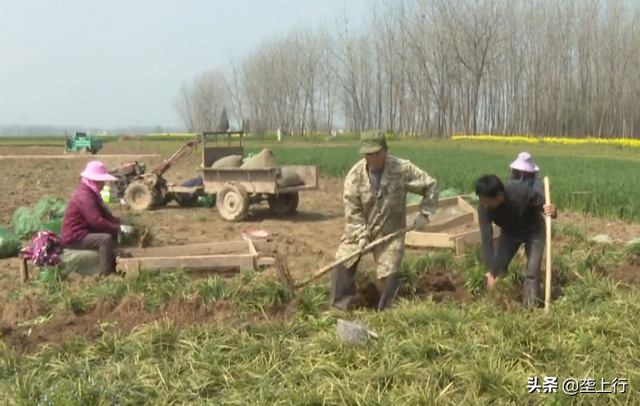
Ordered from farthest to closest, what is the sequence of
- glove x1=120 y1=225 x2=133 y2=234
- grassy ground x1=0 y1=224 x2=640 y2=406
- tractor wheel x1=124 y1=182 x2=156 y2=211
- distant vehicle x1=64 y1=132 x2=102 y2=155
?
1. distant vehicle x1=64 y1=132 x2=102 y2=155
2. tractor wheel x1=124 y1=182 x2=156 y2=211
3. glove x1=120 y1=225 x2=133 y2=234
4. grassy ground x1=0 y1=224 x2=640 y2=406

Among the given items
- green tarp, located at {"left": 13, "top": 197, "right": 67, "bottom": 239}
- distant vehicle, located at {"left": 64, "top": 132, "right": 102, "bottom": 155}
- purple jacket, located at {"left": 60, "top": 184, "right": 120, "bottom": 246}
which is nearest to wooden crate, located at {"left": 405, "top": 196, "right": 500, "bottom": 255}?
purple jacket, located at {"left": 60, "top": 184, "right": 120, "bottom": 246}

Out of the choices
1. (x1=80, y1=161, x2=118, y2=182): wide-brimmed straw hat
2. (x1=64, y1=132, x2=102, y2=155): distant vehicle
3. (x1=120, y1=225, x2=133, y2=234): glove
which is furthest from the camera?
(x1=64, y1=132, x2=102, y2=155): distant vehicle

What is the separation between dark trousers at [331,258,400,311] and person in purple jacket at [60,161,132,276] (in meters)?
2.68

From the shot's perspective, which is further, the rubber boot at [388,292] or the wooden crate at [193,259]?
the wooden crate at [193,259]

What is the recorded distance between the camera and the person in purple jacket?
7.93 metres

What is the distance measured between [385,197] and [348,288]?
864 mm

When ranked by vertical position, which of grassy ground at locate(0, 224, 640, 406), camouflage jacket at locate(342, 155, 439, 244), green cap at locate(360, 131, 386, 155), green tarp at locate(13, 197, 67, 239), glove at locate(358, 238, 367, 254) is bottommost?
grassy ground at locate(0, 224, 640, 406)

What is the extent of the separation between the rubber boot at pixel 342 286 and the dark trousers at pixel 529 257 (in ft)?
4.44

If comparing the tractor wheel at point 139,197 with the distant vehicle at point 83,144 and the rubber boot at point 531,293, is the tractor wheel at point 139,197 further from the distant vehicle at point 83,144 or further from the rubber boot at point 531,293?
the distant vehicle at point 83,144

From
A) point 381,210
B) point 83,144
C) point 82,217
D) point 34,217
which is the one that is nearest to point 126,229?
point 82,217

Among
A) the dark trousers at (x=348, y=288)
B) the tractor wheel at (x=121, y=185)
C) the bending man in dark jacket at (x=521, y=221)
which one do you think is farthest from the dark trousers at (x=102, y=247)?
the tractor wheel at (x=121, y=185)

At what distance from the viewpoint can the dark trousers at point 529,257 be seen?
6465 mm

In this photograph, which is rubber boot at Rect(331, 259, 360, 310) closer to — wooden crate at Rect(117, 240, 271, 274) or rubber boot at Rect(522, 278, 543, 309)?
rubber boot at Rect(522, 278, 543, 309)

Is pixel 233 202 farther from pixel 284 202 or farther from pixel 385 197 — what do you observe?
pixel 385 197
